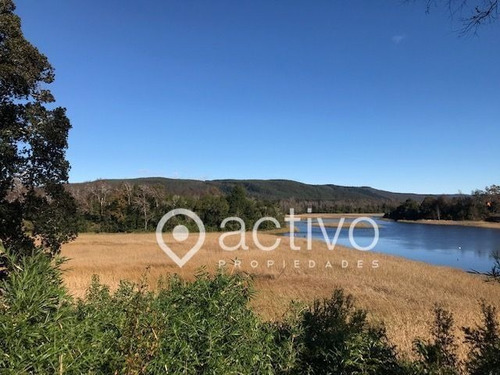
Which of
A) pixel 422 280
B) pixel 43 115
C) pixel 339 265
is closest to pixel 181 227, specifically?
pixel 339 265

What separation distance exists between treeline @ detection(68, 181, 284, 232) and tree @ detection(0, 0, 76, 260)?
58.7m

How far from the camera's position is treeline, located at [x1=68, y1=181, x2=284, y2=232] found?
70.1m

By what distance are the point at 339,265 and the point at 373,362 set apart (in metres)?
23.0

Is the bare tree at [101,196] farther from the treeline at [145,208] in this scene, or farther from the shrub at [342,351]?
the shrub at [342,351]

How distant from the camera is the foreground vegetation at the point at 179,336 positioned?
1.64 metres

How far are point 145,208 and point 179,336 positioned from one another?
231ft

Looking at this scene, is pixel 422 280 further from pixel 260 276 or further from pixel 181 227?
pixel 181 227

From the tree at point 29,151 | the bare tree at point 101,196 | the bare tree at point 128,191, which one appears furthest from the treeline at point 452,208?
the tree at point 29,151

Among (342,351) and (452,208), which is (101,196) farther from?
(452,208)

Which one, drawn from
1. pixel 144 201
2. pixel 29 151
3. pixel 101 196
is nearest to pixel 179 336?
Answer: pixel 29 151

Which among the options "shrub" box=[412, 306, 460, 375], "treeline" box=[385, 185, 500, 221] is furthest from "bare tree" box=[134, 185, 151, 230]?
"treeline" box=[385, 185, 500, 221]

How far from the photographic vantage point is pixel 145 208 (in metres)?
70.4

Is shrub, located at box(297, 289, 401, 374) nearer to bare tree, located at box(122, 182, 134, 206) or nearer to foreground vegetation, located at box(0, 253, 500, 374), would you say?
foreground vegetation, located at box(0, 253, 500, 374)

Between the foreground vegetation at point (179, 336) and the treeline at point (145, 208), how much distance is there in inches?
2675
